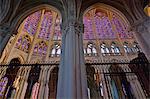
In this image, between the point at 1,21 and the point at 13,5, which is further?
the point at 13,5

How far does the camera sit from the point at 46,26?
17.6 metres

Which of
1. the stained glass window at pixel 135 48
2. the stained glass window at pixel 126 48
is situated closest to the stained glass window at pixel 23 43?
the stained glass window at pixel 126 48

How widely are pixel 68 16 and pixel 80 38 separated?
135cm

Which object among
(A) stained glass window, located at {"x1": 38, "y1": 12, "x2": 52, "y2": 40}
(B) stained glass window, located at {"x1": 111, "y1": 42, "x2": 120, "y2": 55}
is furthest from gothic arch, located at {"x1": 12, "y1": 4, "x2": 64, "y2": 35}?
(B) stained glass window, located at {"x1": 111, "y1": 42, "x2": 120, "y2": 55}

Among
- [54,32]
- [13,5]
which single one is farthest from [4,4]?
[54,32]

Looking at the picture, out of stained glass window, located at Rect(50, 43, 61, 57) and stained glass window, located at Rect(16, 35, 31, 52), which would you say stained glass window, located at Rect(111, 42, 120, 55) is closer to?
stained glass window, located at Rect(50, 43, 61, 57)

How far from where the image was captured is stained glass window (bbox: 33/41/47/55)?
15620 mm

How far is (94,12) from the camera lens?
18.5 meters

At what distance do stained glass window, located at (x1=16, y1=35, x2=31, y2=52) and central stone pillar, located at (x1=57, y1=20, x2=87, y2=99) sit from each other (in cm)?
847

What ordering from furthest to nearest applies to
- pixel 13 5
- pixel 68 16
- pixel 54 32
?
pixel 54 32, pixel 13 5, pixel 68 16

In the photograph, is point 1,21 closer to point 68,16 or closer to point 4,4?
point 4,4

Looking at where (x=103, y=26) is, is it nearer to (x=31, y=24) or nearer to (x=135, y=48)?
(x=135, y=48)

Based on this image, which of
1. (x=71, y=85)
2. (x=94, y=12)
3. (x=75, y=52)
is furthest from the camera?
(x=94, y=12)

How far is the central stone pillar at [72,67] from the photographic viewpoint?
500cm
